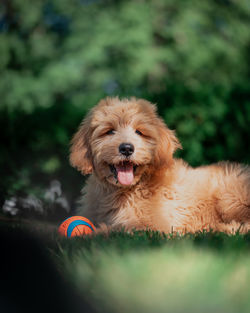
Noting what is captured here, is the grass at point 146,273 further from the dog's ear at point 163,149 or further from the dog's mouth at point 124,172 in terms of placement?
the dog's ear at point 163,149

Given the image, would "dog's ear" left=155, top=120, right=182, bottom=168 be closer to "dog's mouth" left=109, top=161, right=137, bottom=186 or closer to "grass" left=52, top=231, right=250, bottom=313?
"dog's mouth" left=109, top=161, right=137, bottom=186

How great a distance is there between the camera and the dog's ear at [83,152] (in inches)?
140

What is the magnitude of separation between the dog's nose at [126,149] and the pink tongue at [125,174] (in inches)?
6.9

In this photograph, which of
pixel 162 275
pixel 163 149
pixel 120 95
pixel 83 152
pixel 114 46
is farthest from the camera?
pixel 114 46

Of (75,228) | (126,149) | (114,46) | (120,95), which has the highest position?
(114,46)

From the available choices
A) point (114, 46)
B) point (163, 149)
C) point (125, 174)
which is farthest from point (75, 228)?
point (114, 46)

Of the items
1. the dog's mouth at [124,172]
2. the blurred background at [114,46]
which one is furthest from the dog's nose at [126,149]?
the blurred background at [114,46]

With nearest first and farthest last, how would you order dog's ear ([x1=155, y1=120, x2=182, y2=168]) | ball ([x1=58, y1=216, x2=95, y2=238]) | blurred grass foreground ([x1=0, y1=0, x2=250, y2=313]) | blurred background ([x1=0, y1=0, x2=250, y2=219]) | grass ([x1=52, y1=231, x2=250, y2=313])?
grass ([x1=52, y1=231, x2=250, y2=313]) < blurred grass foreground ([x1=0, y1=0, x2=250, y2=313]) < ball ([x1=58, y1=216, x2=95, y2=238]) < dog's ear ([x1=155, y1=120, x2=182, y2=168]) < blurred background ([x1=0, y1=0, x2=250, y2=219])

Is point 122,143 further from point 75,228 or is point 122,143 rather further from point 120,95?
point 120,95

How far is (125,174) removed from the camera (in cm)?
329

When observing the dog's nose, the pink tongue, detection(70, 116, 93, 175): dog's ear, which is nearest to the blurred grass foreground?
the pink tongue

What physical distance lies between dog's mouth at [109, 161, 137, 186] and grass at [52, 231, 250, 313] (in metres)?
1.00

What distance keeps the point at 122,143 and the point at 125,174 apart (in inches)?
11.9

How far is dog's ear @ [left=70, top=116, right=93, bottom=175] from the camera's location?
140 inches
